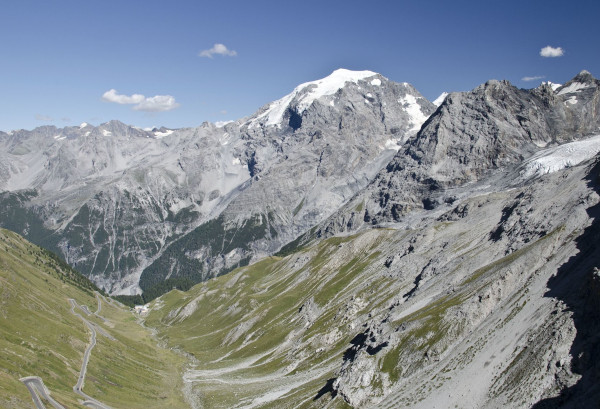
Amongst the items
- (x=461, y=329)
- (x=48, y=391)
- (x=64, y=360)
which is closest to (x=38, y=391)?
(x=48, y=391)

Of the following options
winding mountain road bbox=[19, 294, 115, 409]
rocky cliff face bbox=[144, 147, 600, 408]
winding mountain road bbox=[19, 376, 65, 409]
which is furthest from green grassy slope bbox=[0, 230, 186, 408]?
rocky cliff face bbox=[144, 147, 600, 408]

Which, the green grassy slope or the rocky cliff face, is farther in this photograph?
the green grassy slope

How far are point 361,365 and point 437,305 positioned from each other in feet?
86.0

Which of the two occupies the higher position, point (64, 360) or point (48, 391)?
point (64, 360)

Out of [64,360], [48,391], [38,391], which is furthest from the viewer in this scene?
[64,360]

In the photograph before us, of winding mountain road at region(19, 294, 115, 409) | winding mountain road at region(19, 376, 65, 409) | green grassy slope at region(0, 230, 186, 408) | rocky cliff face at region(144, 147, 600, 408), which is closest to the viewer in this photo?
rocky cliff face at region(144, 147, 600, 408)

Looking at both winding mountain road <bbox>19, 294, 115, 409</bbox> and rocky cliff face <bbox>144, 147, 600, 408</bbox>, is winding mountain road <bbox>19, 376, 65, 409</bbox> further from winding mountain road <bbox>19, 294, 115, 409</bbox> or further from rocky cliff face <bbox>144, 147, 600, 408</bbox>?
rocky cliff face <bbox>144, 147, 600, 408</bbox>

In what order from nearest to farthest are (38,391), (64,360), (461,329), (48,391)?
(38,391)
(48,391)
(461,329)
(64,360)

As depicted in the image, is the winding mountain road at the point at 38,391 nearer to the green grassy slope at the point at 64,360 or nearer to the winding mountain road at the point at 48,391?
the winding mountain road at the point at 48,391

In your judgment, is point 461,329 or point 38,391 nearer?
point 38,391

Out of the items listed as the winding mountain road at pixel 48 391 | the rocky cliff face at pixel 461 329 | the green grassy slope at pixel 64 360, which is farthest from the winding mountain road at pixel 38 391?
the rocky cliff face at pixel 461 329

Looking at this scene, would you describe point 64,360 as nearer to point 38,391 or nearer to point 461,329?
point 38,391

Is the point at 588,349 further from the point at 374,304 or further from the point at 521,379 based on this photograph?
the point at 374,304

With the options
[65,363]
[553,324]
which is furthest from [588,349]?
[65,363]
